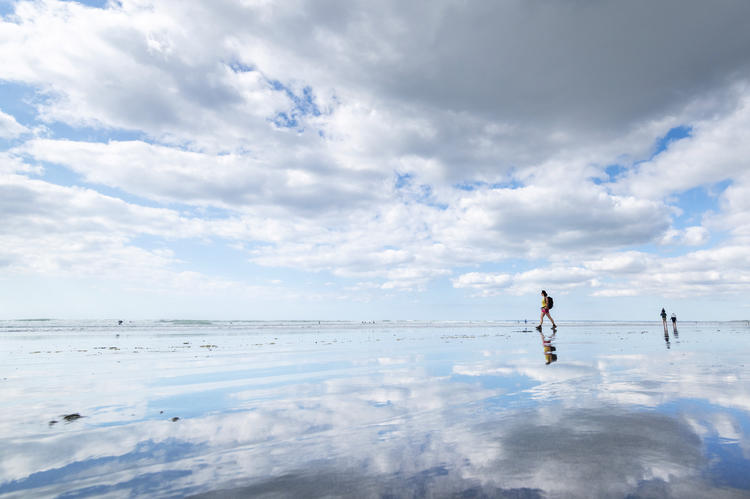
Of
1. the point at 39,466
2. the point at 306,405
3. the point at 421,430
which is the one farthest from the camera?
the point at 306,405

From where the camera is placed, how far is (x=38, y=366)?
1249 centimetres

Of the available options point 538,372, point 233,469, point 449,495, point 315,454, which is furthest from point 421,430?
point 538,372

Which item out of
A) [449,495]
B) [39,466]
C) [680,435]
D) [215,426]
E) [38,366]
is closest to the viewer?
[449,495]

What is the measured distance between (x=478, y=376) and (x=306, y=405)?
170 inches

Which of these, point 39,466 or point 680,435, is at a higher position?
point 680,435

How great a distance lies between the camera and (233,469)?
377 centimetres

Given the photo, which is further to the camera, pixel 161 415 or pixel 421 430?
pixel 161 415

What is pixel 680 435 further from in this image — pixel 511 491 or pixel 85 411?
pixel 85 411

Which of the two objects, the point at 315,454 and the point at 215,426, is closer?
the point at 315,454

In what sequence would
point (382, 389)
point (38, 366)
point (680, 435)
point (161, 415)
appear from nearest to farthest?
point (680, 435)
point (161, 415)
point (382, 389)
point (38, 366)

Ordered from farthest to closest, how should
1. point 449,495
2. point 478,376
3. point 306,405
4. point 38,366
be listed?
point 38,366
point 478,376
point 306,405
point 449,495

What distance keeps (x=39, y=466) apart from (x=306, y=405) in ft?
11.5

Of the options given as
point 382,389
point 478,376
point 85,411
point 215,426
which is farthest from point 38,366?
point 478,376

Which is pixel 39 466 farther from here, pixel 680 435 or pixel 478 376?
pixel 478 376
